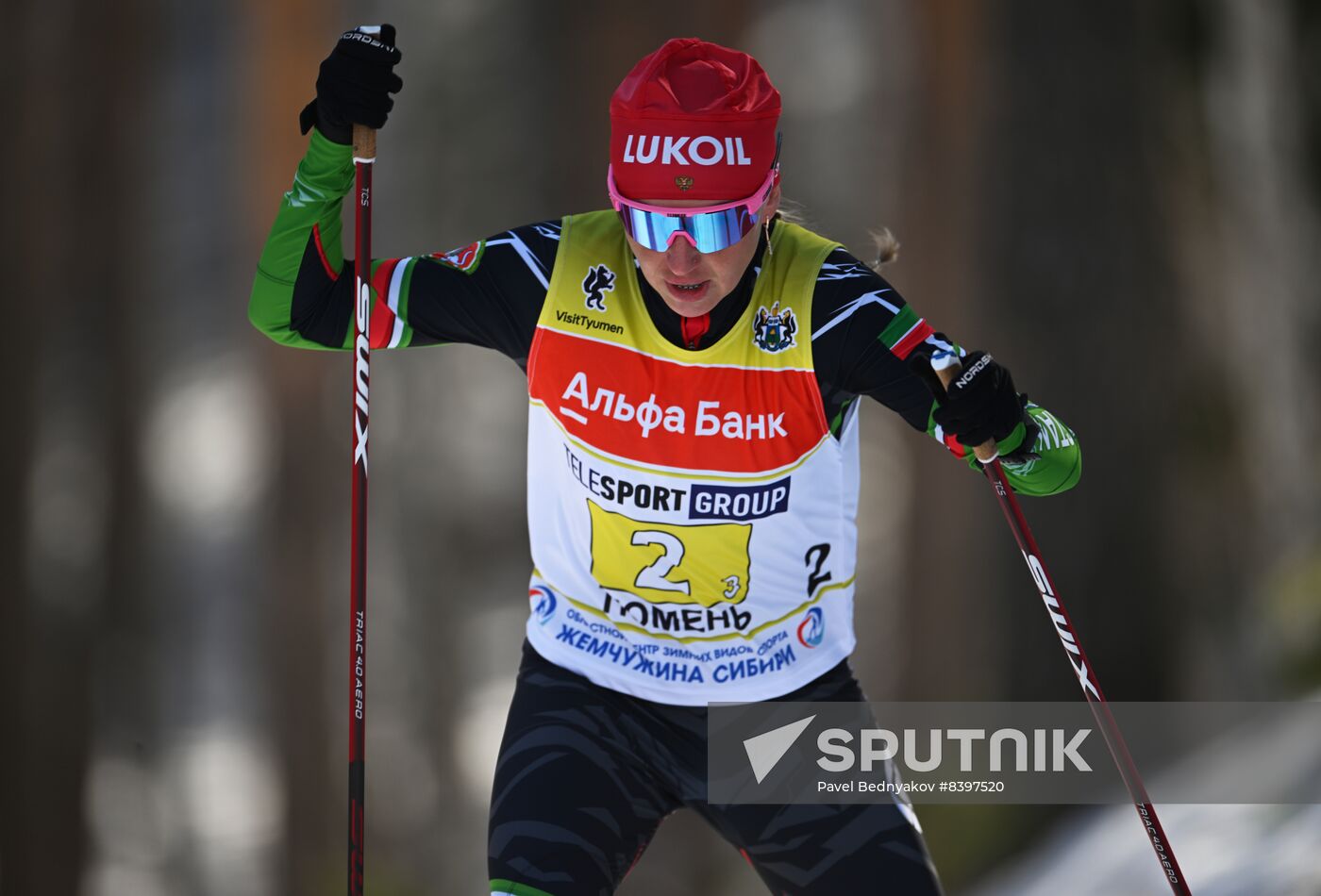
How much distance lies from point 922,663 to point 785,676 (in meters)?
3.11

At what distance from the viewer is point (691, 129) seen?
2152mm

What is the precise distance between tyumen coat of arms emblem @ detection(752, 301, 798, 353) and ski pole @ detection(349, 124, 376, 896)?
710mm

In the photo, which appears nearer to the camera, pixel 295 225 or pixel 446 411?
pixel 295 225

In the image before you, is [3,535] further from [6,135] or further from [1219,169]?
[1219,169]

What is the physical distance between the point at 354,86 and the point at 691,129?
599 mm

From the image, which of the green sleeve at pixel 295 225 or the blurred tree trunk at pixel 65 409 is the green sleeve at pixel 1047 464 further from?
the blurred tree trunk at pixel 65 409

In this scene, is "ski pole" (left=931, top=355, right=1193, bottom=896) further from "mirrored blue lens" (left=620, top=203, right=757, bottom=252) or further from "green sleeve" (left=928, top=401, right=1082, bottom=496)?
"mirrored blue lens" (left=620, top=203, right=757, bottom=252)

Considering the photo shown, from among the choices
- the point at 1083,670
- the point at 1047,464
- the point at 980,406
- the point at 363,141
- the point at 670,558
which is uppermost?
the point at 363,141

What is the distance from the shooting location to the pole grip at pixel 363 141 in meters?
2.33

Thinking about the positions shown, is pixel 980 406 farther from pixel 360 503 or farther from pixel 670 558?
pixel 360 503

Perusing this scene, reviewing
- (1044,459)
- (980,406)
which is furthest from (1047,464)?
(980,406)

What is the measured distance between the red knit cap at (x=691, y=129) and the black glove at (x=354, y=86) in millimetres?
422

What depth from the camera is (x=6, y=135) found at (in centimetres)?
530

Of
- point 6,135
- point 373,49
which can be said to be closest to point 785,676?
point 373,49
